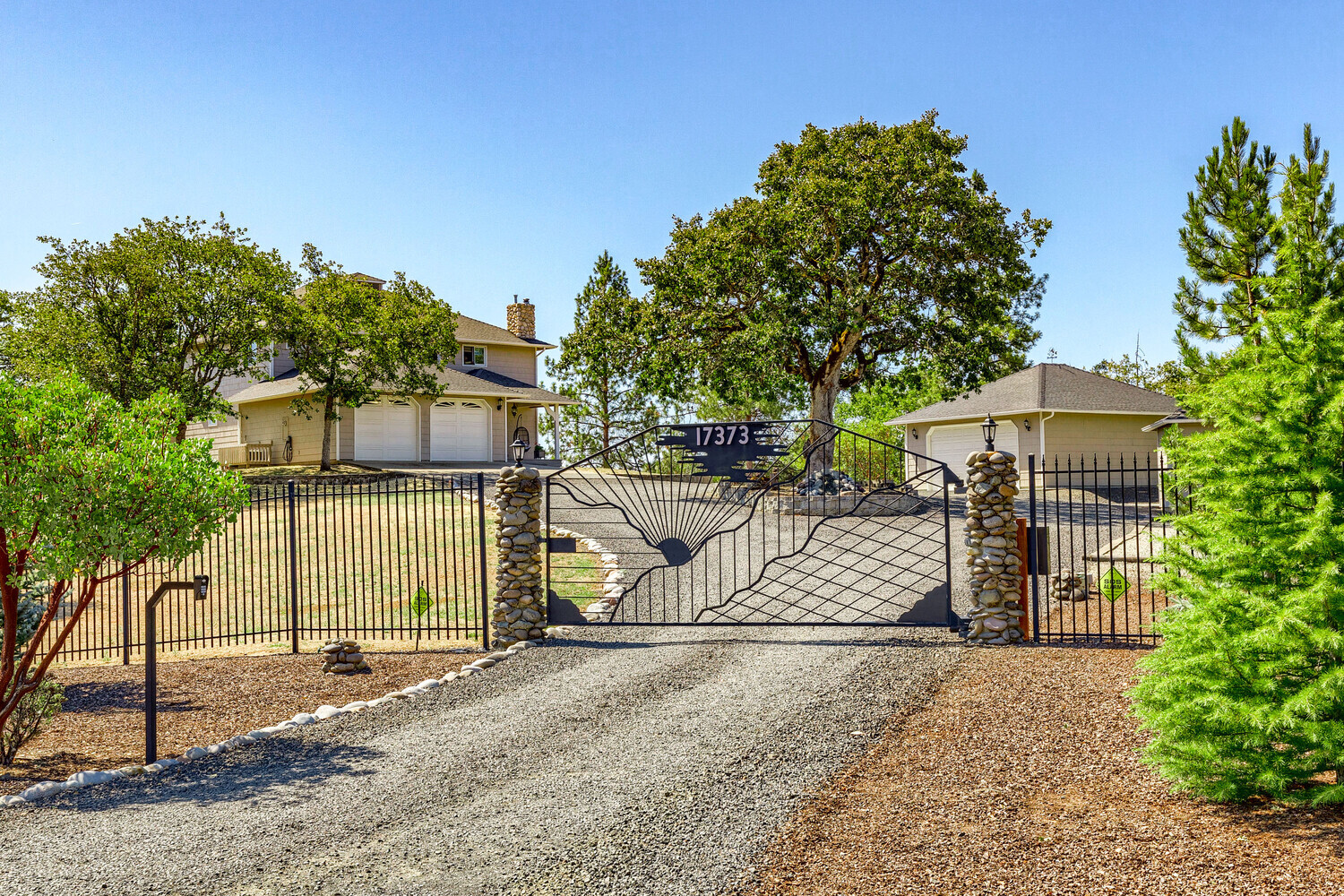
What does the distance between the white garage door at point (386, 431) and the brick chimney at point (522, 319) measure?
8697 millimetres

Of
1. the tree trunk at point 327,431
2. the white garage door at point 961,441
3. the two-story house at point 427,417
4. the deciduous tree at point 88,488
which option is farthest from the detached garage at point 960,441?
the deciduous tree at point 88,488

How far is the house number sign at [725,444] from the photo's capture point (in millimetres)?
11242

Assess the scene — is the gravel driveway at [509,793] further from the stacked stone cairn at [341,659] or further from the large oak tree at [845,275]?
the large oak tree at [845,275]

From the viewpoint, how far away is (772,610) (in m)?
12.4

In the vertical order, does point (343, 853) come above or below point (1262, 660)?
below

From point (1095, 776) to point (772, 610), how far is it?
684 cm

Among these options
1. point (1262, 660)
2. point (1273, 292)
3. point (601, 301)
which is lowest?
point (1262, 660)

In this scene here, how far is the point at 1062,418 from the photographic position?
1133 inches

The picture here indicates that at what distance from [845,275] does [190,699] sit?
693 inches

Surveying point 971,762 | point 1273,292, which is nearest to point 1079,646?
point 971,762

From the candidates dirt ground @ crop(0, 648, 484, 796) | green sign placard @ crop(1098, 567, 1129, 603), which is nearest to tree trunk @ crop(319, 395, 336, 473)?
dirt ground @ crop(0, 648, 484, 796)

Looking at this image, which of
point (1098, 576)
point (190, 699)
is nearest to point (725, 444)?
point (1098, 576)

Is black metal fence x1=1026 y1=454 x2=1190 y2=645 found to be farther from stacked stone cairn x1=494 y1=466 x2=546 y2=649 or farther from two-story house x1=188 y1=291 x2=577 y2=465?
two-story house x1=188 y1=291 x2=577 y2=465

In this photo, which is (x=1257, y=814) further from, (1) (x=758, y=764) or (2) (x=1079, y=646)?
(2) (x=1079, y=646)
